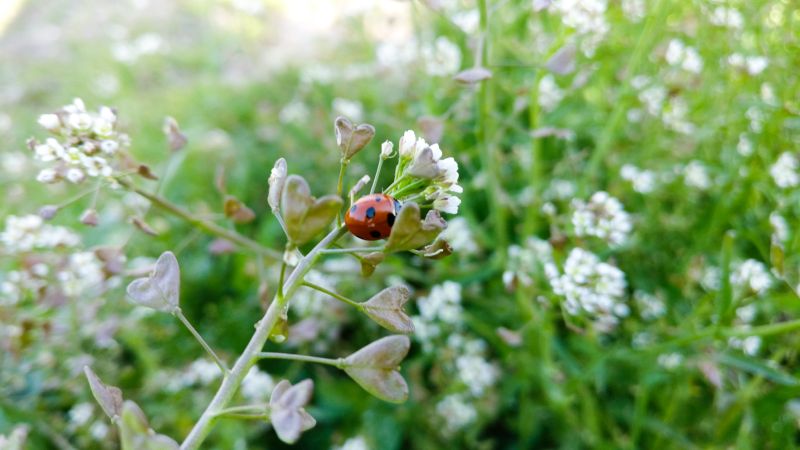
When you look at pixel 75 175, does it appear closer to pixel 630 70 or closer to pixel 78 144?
pixel 78 144

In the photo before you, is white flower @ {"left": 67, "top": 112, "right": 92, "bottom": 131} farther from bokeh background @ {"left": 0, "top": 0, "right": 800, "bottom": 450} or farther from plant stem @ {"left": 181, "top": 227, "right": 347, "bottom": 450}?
plant stem @ {"left": 181, "top": 227, "right": 347, "bottom": 450}

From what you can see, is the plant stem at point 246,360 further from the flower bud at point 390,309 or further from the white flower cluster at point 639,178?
the white flower cluster at point 639,178

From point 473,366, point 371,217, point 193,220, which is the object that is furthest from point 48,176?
point 473,366

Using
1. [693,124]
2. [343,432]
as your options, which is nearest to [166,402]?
[343,432]

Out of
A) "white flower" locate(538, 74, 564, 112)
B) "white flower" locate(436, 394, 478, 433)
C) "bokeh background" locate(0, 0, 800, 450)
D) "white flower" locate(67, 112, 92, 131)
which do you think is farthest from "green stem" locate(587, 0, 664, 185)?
"white flower" locate(67, 112, 92, 131)

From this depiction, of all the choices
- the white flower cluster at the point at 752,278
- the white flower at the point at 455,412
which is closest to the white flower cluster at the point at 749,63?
the white flower cluster at the point at 752,278

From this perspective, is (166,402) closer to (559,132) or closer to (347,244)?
(347,244)
